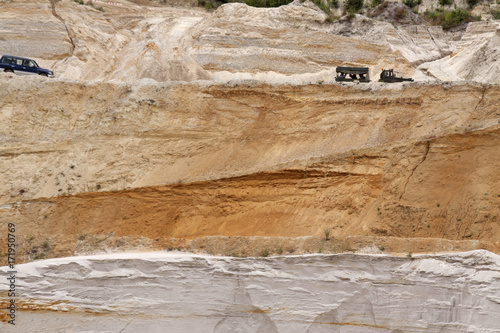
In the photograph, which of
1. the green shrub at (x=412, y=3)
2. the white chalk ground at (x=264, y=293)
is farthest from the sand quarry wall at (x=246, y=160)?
the green shrub at (x=412, y=3)

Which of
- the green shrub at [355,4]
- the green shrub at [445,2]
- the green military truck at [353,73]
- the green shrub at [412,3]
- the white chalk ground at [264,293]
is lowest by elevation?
the white chalk ground at [264,293]

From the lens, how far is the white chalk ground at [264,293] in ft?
36.4

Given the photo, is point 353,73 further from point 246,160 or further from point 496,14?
point 496,14

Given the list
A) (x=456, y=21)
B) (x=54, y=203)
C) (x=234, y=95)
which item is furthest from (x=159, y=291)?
(x=456, y=21)

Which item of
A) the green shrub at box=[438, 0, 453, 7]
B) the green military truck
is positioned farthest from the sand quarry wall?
the green shrub at box=[438, 0, 453, 7]

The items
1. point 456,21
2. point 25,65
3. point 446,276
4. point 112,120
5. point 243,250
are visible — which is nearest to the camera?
point 446,276

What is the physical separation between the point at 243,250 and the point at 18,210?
23.4 feet

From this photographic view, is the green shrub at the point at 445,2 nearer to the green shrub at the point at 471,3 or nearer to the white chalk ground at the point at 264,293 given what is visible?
the green shrub at the point at 471,3

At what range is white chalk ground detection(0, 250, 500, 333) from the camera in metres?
11.1

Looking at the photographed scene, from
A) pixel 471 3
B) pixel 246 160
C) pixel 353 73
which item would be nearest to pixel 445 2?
pixel 471 3

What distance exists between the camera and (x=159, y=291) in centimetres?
1180

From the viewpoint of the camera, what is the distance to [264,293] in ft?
38.0

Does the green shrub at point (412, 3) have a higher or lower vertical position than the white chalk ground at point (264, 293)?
higher

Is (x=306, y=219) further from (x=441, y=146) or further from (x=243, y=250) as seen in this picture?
(x=441, y=146)
